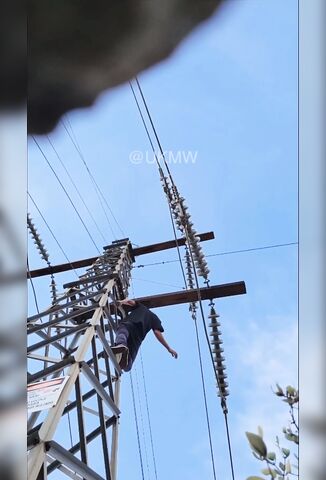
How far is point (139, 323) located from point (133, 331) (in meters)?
0.12

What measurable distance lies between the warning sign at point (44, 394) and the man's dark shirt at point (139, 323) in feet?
6.58

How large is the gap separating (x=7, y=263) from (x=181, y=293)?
4.43 meters

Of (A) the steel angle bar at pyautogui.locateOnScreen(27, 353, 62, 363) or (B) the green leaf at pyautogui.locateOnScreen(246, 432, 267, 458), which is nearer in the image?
(B) the green leaf at pyautogui.locateOnScreen(246, 432, 267, 458)

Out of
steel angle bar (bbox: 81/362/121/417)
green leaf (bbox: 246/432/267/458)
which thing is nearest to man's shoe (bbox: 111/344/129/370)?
steel angle bar (bbox: 81/362/121/417)

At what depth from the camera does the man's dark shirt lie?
500 cm

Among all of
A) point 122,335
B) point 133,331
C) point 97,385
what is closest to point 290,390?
point 97,385

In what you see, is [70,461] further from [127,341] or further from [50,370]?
[127,341]

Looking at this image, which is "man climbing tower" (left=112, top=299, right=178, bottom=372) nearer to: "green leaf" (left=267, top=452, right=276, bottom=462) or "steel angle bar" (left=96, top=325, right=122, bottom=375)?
"steel angle bar" (left=96, top=325, right=122, bottom=375)

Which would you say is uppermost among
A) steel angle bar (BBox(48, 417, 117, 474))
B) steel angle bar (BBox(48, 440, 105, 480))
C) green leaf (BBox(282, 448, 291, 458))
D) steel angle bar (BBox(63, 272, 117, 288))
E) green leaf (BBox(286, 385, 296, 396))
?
green leaf (BBox(286, 385, 296, 396))

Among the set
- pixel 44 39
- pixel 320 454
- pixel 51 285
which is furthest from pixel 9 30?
pixel 51 285

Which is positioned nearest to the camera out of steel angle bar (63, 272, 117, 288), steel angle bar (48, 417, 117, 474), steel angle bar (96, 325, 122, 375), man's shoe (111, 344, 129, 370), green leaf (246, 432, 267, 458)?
green leaf (246, 432, 267, 458)

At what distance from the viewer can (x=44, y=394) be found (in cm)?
274

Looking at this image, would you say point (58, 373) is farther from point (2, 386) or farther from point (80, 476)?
point (2, 386)

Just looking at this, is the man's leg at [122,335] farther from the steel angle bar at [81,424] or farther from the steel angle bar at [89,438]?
the steel angle bar at [81,424]
